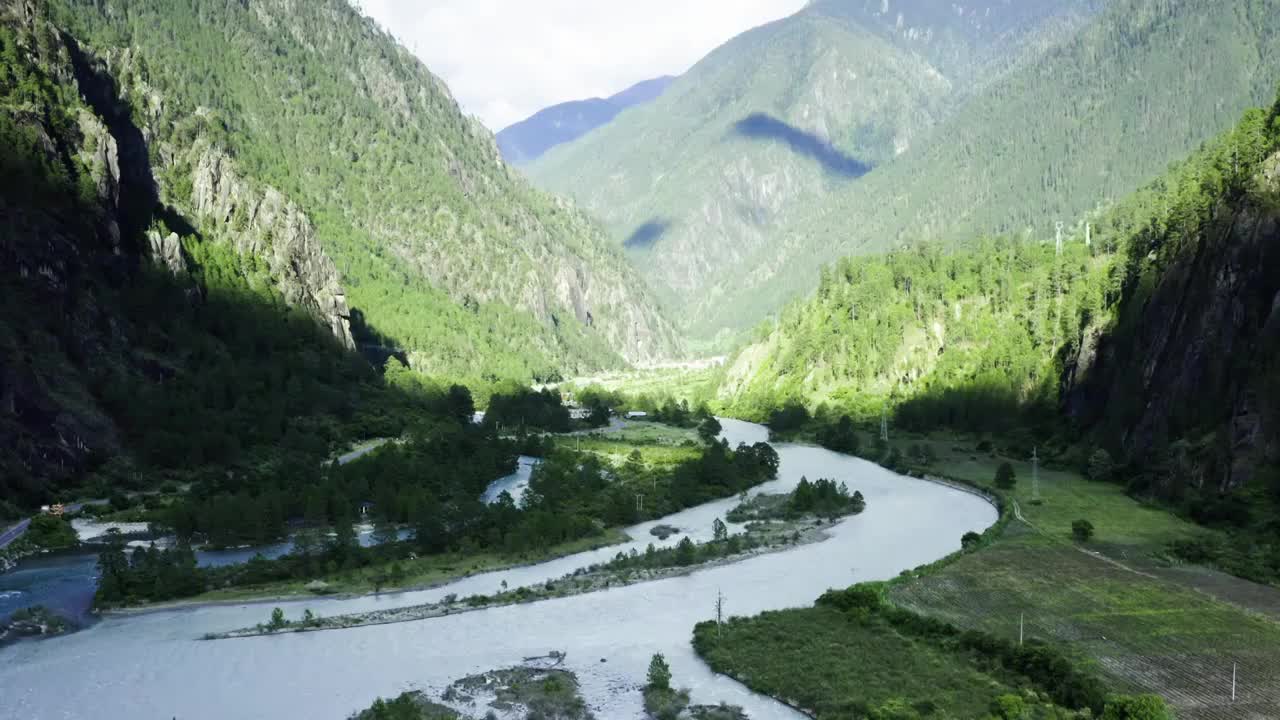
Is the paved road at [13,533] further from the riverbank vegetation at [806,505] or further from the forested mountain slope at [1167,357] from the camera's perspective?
the forested mountain slope at [1167,357]

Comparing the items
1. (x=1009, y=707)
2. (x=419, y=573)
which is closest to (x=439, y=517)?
(x=419, y=573)

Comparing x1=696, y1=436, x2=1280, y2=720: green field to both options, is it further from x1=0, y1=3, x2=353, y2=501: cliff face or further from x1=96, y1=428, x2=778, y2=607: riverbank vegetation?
x1=0, y1=3, x2=353, y2=501: cliff face

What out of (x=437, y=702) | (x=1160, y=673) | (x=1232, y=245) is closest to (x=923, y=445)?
(x=1232, y=245)

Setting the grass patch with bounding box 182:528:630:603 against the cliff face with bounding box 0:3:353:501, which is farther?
the cliff face with bounding box 0:3:353:501

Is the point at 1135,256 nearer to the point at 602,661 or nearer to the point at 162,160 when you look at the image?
the point at 602,661

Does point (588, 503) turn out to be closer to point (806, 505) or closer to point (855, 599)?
point (806, 505)

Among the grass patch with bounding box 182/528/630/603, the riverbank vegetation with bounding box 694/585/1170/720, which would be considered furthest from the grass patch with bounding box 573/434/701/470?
the riverbank vegetation with bounding box 694/585/1170/720

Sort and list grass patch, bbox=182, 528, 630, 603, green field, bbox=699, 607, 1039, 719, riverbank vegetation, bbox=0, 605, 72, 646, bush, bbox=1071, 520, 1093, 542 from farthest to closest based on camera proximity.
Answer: bush, bbox=1071, 520, 1093, 542
grass patch, bbox=182, 528, 630, 603
riverbank vegetation, bbox=0, 605, 72, 646
green field, bbox=699, 607, 1039, 719
